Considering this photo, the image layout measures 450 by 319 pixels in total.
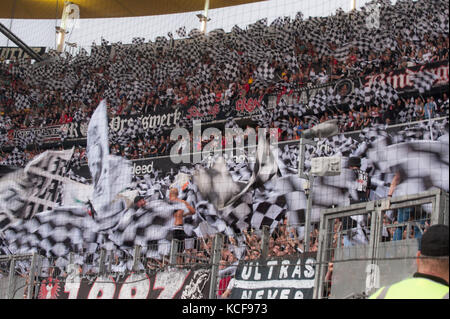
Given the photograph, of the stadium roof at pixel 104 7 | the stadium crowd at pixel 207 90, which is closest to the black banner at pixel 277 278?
the stadium crowd at pixel 207 90

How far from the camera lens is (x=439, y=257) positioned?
101 inches

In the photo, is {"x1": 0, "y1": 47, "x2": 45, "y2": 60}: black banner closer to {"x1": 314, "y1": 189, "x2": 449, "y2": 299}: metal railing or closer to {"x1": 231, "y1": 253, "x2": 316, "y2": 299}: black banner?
{"x1": 231, "y1": 253, "x2": 316, "y2": 299}: black banner

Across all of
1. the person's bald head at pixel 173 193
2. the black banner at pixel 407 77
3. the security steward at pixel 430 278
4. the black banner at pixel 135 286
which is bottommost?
the security steward at pixel 430 278

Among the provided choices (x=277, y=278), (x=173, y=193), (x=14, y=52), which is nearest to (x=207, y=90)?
(x=173, y=193)

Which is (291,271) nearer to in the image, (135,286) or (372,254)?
(372,254)

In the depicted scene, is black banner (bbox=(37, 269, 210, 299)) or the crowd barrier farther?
black banner (bbox=(37, 269, 210, 299))

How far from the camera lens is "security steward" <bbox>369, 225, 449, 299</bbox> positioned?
2463 mm

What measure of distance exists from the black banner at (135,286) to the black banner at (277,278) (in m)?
0.52

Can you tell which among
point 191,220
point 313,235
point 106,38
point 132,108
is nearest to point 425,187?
point 313,235

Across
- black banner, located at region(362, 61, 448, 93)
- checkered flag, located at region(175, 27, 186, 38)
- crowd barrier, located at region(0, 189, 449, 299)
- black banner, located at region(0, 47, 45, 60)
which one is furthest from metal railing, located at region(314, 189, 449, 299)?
black banner, located at region(0, 47, 45, 60)

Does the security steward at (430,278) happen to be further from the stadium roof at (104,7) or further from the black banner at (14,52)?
the black banner at (14,52)

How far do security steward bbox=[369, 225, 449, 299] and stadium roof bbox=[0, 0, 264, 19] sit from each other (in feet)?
49.6

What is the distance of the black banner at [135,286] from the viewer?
7.27 meters

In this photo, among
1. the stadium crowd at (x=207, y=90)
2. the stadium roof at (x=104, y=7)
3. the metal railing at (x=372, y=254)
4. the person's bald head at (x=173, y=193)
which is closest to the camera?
the metal railing at (x=372, y=254)
